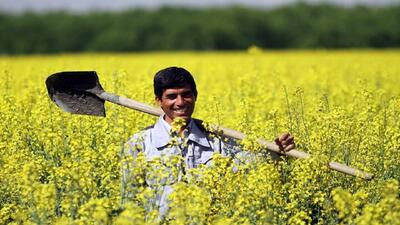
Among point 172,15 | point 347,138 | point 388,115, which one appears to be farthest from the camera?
point 172,15

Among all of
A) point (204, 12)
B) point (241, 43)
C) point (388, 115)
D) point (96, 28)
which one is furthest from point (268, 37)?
point (388, 115)

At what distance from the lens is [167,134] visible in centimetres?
568

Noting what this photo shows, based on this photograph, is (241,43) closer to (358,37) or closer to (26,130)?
(358,37)

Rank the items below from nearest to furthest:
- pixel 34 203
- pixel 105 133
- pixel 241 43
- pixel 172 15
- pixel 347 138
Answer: pixel 34 203
pixel 347 138
pixel 105 133
pixel 241 43
pixel 172 15

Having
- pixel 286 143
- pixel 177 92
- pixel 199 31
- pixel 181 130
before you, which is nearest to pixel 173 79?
pixel 177 92

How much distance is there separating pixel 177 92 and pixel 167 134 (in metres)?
0.29

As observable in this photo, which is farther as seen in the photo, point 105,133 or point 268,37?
point 268,37

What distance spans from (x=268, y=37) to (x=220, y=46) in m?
3.65

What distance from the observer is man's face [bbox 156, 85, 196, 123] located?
5.68m

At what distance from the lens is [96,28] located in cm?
5162

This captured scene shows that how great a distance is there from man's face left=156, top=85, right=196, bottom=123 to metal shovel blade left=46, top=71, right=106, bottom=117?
1014 mm

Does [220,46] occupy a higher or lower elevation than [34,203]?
lower

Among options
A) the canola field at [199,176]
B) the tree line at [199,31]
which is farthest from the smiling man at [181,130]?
the tree line at [199,31]

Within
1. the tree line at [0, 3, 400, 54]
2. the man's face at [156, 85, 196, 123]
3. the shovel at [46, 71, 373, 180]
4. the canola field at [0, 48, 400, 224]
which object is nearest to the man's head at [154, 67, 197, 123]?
the man's face at [156, 85, 196, 123]
